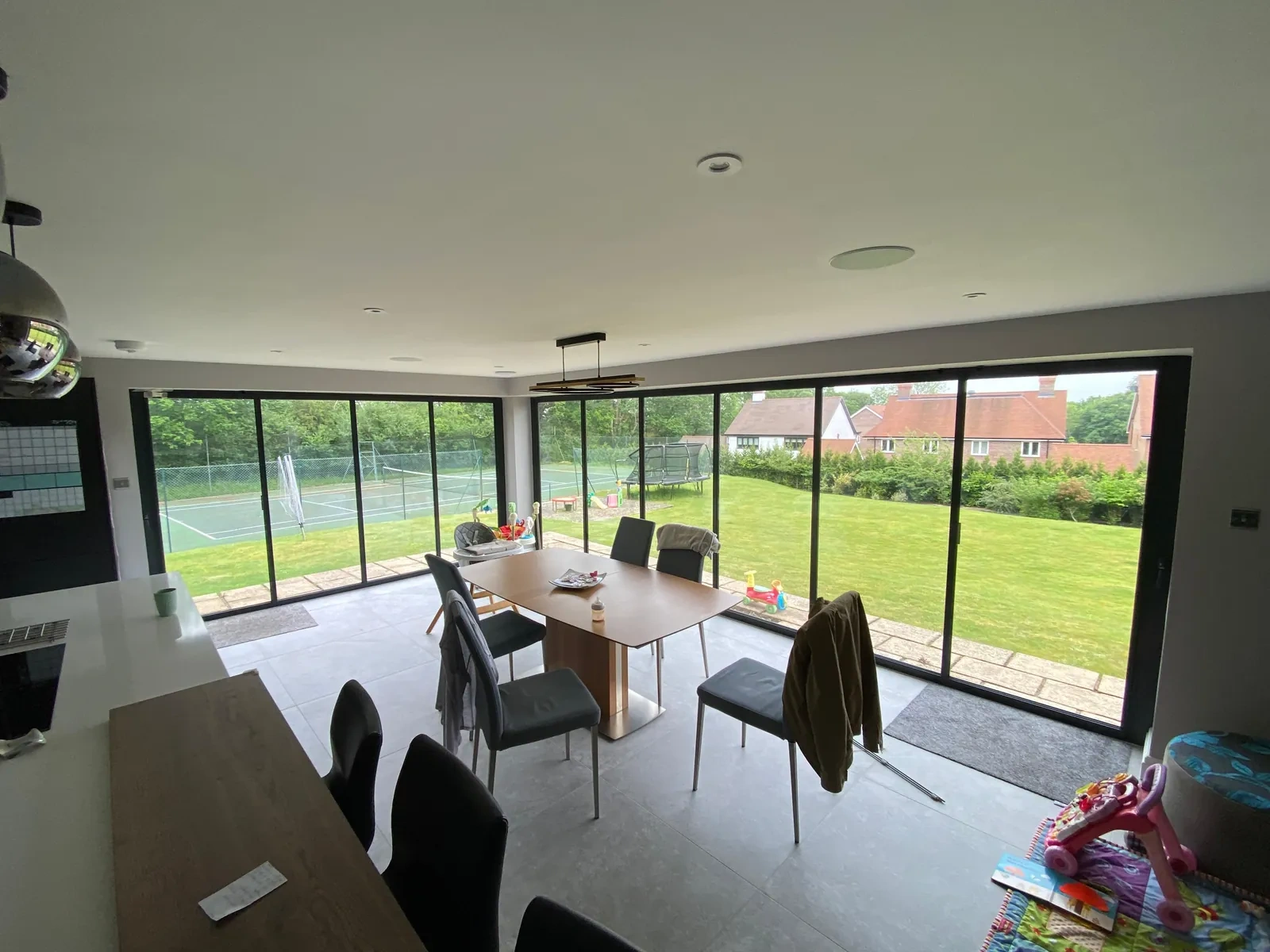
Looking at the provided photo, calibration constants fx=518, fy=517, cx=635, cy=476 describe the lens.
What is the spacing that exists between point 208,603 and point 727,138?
618 cm

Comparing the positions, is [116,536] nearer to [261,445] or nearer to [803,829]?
[261,445]

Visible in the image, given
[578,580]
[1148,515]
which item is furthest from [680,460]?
[1148,515]

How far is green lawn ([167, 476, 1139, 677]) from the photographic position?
3137mm

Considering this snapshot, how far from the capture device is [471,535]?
4.99 meters

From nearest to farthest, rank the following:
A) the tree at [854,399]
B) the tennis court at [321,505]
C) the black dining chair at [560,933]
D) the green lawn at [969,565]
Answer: the black dining chair at [560,933]
the green lawn at [969,565]
the tree at [854,399]
the tennis court at [321,505]

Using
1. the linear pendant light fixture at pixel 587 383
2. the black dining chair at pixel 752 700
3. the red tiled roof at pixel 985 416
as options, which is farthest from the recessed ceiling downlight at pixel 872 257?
the red tiled roof at pixel 985 416

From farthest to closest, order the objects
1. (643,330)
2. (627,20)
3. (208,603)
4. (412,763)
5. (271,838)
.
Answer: (208,603) < (643,330) < (412,763) < (271,838) < (627,20)

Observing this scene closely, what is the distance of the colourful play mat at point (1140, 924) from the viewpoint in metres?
1.85

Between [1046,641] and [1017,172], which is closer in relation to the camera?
[1017,172]

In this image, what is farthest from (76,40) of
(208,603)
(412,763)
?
(208,603)

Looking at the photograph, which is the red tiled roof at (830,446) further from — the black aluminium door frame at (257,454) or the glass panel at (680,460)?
the black aluminium door frame at (257,454)

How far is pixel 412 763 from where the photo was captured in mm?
1458

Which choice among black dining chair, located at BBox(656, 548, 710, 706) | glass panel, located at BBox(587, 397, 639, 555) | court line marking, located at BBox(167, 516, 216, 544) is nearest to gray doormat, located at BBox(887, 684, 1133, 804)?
black dining chair, located at BBox(656, 548, 710, 706)

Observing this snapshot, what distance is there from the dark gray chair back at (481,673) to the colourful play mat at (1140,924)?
2.00 m
